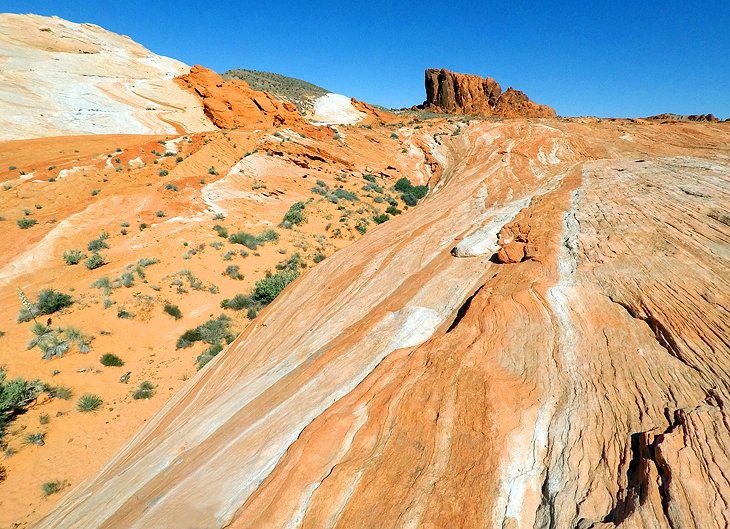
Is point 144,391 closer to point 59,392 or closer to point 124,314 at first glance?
point 59,392

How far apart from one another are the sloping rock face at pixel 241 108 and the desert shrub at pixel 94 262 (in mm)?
25919

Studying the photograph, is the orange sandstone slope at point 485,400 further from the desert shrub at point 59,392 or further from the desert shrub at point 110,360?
the desert shrub at point 110,360

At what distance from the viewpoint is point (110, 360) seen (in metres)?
11.2

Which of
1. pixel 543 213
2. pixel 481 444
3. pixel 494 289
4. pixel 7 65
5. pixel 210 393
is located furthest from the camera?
pixel 7 65

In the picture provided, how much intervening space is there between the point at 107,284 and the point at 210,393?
9.56 m

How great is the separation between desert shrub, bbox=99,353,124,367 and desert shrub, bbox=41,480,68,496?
12.3ft

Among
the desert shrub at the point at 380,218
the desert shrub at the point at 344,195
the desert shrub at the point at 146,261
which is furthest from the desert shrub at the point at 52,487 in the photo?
the desert shrub at the point at 344,195

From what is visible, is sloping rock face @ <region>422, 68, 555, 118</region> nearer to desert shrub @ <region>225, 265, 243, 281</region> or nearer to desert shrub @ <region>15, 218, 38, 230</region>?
desert shrub @ <region>225, 265, 243, 281</region>

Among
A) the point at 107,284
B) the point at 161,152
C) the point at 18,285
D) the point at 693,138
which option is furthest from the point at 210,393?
the point at 693,138

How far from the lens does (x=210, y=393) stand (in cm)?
812

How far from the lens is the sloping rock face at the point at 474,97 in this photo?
264ft

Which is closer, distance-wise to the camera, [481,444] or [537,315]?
[481,444]

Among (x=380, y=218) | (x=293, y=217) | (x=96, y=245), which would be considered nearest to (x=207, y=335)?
(x=96, y=245)

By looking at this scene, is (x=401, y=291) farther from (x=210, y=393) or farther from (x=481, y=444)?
(x=210, y=393)
